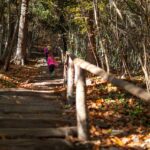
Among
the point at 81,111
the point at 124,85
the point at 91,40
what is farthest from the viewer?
the point at 91,40

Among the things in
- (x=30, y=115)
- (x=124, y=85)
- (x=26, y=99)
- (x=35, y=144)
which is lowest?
(x=35, y=144)

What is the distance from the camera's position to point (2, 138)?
609 centimetres

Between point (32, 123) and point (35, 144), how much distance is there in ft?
4.35

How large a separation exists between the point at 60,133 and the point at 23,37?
21.2 meters

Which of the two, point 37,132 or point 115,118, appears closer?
point 37,132

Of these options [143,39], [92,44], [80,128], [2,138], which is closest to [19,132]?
[2,138]

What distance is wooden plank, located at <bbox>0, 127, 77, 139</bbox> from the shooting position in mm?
6270

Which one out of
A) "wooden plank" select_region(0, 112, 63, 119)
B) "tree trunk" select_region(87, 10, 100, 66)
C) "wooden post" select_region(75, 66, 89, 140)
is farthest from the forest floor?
"tree trunk" select_region(87, 10, 100, 66)

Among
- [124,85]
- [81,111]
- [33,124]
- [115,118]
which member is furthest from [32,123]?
[124,85]

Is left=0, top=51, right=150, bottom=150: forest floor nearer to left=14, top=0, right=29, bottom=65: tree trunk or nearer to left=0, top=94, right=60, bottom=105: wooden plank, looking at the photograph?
left=0, top=94, right=60, bottom=105: wooden plank

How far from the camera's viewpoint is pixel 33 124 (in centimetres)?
716

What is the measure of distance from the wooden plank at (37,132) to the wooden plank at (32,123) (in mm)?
567

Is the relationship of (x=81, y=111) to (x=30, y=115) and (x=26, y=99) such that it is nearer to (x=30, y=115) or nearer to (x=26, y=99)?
(x=30, y=115)

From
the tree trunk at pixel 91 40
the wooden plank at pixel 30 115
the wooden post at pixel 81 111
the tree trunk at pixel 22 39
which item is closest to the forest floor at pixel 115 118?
the wooden post at pixel 81 111
